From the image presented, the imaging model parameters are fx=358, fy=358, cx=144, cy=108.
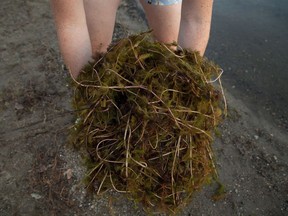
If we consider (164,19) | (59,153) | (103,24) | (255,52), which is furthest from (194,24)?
(255,52)

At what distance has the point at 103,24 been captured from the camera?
1684mm

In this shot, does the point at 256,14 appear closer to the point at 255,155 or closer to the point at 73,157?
the point at 255,155

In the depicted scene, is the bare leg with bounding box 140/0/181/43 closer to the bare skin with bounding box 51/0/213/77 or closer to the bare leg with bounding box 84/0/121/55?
the bare skin with bounding box 51/0/213/77

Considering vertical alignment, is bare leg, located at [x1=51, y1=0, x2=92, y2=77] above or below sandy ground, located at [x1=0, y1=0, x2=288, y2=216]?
above

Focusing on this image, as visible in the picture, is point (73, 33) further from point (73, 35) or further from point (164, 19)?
point (164, 19)

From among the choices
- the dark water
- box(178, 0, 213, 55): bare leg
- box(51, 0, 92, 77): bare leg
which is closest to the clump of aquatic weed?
box(51, 0, 92, 77): bare leg

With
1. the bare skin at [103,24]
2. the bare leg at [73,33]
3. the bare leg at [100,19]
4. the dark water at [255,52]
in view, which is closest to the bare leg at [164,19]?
the bare skin at [103,24]

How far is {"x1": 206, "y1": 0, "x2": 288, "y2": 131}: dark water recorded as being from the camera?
2.67 meters

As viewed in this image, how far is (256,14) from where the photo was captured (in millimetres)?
3352

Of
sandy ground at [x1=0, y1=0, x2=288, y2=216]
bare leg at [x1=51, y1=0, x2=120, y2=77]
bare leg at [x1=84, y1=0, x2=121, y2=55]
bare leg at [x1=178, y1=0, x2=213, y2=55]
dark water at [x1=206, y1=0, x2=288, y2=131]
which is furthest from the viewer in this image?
dark water at [x1=206, y1=0, x2=288, y2=131]

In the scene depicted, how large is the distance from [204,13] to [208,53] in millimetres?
1631

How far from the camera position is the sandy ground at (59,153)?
1840 millimetres

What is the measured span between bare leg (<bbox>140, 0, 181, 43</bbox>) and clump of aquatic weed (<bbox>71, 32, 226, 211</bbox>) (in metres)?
0.46

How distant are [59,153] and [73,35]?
94cm
